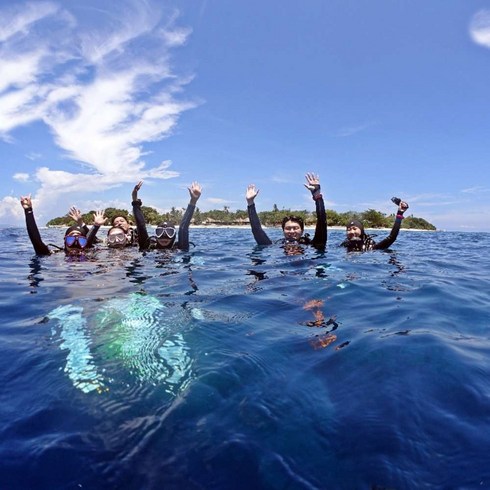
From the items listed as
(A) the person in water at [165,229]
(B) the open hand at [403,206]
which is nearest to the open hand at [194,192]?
(A) the person in water at [165,229]

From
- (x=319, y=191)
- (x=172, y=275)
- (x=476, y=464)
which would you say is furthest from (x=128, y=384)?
(x=319, y=191)

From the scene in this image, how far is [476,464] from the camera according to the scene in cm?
180

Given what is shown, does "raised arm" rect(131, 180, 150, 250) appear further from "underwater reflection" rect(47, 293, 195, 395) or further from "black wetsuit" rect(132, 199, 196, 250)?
"underwater reflection" rect(47, 293, 195, 395)

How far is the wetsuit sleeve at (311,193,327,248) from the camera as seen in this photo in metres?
8.16

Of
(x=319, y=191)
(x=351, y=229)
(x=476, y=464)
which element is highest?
(x=319, y=191)

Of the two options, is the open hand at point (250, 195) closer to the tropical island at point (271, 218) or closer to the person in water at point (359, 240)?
the person in water at point (359, 240)

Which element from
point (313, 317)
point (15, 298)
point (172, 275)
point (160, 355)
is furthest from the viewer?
point (172, 275)

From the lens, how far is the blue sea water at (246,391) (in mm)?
1787

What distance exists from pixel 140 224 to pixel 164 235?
0.94 metres

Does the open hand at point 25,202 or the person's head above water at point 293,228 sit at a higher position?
the open hand at point 25,202

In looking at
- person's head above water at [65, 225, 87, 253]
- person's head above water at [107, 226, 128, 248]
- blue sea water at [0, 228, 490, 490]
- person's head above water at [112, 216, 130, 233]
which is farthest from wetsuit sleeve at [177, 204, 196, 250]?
blue sea water at [0, 228, 490, 490]

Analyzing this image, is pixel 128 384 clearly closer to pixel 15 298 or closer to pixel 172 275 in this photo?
pixel 15 298

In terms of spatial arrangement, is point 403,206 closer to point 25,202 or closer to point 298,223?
point 298,223

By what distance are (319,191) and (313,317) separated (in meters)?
4.75
